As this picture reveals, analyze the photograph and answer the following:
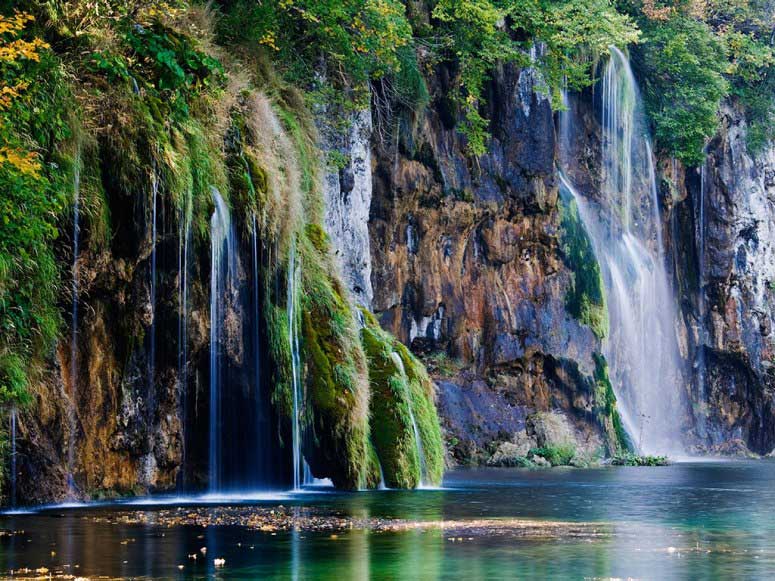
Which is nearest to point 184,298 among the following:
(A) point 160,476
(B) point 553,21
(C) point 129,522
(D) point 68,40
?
(A) point 160,476

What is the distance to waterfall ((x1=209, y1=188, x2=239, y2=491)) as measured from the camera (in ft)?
77.3

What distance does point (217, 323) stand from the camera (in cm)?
2383

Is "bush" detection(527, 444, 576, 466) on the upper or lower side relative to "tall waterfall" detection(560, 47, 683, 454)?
lower

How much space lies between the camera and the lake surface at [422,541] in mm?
12562

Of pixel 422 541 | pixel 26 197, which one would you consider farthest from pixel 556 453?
pixel 26 197

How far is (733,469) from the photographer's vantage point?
4291 centimetres

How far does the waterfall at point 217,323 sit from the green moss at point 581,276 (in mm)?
28214

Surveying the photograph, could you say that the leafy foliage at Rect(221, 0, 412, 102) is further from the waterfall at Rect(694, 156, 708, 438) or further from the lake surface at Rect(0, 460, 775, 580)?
the waterfall at Rect(694, 156, 708, 438)

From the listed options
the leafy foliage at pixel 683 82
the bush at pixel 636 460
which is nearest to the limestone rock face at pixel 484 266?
the bush at pixel 636 460

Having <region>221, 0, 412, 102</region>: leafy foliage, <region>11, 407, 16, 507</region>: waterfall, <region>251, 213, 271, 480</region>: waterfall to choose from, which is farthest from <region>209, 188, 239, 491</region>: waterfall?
<region>221, 0, 412, 102</region>: leafy foliage

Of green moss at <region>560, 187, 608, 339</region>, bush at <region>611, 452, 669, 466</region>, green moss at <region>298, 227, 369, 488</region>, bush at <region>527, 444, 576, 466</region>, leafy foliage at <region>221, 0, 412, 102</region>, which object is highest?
leafy foliage at <region>221, 0, 412, 102</region>

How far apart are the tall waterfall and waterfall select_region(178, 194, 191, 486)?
101 ft

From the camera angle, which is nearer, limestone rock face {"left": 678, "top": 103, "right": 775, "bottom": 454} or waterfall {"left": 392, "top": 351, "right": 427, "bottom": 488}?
waterfall {"left": 392, "top": 351, "right": 427, "bottom": 488}

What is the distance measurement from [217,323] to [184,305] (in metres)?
0.96
